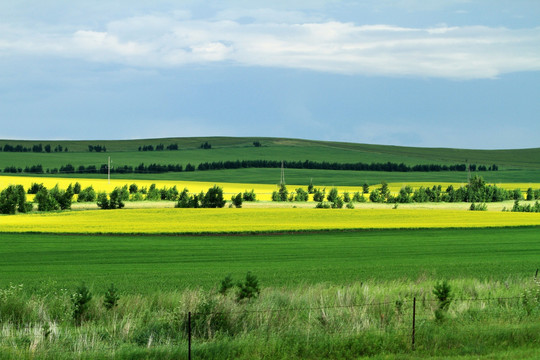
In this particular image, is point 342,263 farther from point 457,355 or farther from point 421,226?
point 421,226

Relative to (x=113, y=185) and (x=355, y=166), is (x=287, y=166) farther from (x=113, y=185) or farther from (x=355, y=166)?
(x=113, y=185)

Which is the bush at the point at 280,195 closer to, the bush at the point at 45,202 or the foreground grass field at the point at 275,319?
the bush at the point at 45,202

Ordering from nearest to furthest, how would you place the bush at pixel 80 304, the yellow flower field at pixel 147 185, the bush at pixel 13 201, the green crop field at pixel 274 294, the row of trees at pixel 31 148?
1. the green crop field at pixel 274 294
2. the bush at pixel 80 304
3. the bush at pixel 13 201
4. the yellow flower field at pixel 147 185
5. the row of trees at pixel 31 148

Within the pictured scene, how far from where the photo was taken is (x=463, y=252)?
37.2m

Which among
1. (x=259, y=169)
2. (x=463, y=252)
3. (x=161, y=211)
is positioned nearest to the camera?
(x=463, y=252)

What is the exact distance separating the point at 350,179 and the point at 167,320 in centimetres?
13453

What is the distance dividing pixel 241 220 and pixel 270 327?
147 ft

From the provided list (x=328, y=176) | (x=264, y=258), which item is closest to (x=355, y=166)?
(x=328, y=176)

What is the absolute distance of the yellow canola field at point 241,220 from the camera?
49.0 m

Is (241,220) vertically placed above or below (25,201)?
below

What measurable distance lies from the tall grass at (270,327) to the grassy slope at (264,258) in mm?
6945

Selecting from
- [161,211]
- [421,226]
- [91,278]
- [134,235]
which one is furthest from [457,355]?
[161,211]

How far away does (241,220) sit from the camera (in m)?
58.5

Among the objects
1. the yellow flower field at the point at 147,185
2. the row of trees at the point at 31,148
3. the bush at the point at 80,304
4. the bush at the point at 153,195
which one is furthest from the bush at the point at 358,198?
the row of trees at the point at 31,148
